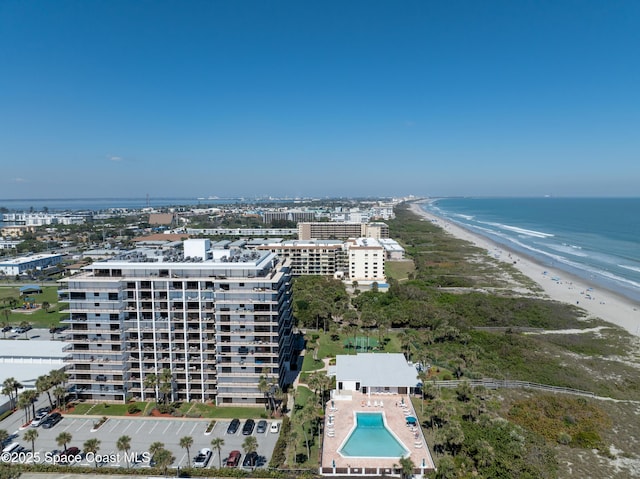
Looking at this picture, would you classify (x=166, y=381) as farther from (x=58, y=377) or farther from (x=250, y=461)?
(x=250, y=461)

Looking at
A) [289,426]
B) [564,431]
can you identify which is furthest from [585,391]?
[289,426]

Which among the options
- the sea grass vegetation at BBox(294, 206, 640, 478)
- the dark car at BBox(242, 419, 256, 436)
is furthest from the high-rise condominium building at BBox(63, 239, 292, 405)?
the sea grass vegetation at BBox(294, 206, 640, 478)

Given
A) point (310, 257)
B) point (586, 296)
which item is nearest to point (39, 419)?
point (310, 257)

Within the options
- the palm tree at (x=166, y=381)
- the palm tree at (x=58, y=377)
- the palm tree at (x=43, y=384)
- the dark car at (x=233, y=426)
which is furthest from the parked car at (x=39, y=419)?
the dark car at (x=233, y=426)

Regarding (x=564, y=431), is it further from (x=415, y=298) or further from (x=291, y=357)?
(x=415, y=298)

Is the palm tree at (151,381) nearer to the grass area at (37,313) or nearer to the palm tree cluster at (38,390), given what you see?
the palm tree cluster at (38,390)

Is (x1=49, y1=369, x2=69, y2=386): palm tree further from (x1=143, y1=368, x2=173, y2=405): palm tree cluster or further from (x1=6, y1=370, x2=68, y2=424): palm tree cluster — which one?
(x1=143, y1=368, x2=173, y2=405): palm tree cluster
